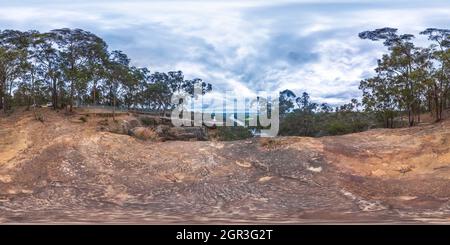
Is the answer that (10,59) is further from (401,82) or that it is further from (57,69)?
(401,82)

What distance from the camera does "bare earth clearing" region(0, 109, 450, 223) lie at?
18859 millimetres

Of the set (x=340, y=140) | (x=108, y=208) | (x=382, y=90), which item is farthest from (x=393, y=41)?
(x=108, y=208)

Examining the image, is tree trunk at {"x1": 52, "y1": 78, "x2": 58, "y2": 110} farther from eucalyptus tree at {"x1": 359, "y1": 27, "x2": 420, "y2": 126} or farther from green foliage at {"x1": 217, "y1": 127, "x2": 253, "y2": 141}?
eucalyptus tree at {"x1": 359, "y1": 27, "x2": 420, "y2": 126}

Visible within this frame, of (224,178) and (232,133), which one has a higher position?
(232,133)

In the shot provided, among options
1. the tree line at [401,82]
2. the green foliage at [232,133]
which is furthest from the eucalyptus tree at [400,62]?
the green foliage at [232,133]

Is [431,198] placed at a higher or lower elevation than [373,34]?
lower

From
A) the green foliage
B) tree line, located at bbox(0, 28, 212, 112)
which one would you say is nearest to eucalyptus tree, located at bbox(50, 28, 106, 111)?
tree line, located at bbox(0, 28, 212, 112)

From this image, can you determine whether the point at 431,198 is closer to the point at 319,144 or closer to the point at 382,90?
the point at 319,144

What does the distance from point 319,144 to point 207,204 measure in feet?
23.3

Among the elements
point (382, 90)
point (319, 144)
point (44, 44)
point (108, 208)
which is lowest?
point (108, 208)

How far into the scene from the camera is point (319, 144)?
25016mm

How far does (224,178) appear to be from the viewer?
22.7 m

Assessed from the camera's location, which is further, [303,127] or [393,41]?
[303,127]

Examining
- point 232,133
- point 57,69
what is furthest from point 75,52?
point 232,133
